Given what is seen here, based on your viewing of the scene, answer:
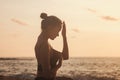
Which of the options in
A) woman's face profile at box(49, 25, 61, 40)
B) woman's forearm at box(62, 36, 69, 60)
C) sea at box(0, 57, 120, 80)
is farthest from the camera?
sea at box(0, 57, 120, 80)

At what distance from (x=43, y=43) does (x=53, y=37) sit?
16 cm

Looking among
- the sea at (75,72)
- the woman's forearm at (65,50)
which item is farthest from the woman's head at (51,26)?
the sea at (75,72)

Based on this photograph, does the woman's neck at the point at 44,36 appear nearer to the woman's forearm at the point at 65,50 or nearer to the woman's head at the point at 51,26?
the woman's head at the point at 51,26

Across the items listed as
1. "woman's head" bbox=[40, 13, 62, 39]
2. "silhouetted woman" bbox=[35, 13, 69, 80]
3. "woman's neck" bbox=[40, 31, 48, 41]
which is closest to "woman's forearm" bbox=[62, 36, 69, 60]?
"silhouetted woman" bbox=[35, 13, 69, 80]

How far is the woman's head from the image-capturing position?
5227 millimetres

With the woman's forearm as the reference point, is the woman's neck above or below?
above

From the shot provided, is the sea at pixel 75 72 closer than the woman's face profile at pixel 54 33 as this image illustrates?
No

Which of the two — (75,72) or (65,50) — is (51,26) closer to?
(65,50)

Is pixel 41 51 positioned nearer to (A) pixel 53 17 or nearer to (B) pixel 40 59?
(B) pixel 40 59

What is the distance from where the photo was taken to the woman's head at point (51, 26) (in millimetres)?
5227

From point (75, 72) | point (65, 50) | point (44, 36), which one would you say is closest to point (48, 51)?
point (44, 36)

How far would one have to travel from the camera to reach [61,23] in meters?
5.29

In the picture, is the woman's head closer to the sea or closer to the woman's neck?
the woman's neck

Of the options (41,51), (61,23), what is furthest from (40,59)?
(61,23)
